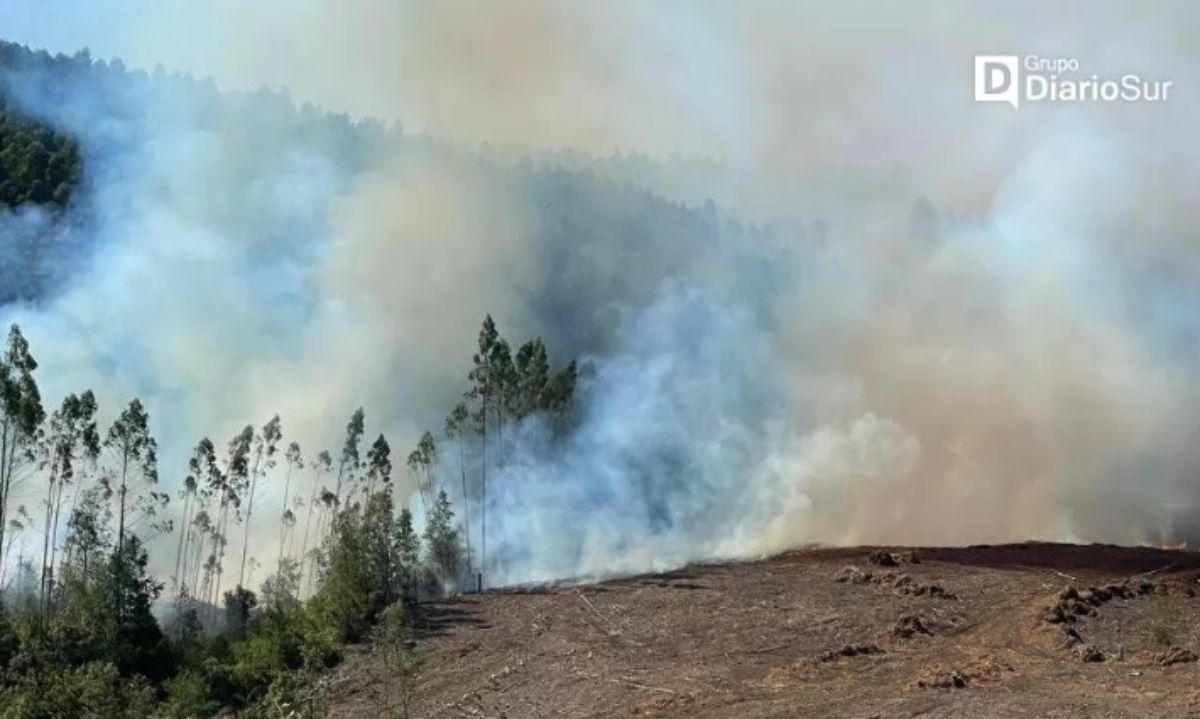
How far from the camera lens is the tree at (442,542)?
223 ft

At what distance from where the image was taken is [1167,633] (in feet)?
132

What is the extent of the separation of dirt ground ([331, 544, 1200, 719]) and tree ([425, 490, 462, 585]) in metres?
7.42

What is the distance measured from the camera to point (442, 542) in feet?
224

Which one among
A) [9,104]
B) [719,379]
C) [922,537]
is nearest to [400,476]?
[719,379]

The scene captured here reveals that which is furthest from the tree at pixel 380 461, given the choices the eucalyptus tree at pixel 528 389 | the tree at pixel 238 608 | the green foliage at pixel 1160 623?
the green foliage at pixel 1160 623

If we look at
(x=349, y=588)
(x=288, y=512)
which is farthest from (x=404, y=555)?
(x=288, y=512)

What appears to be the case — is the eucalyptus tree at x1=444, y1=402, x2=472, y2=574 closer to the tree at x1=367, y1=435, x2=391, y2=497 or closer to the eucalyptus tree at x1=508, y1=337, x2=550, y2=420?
the eucalyptus tree at x1=508, y1=337, x2=550, y2=420

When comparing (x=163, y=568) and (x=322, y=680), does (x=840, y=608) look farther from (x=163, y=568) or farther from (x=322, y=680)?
(x=163, y=568)

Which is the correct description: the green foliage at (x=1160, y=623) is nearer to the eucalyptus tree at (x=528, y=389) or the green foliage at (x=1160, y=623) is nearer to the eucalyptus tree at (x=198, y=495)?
the eucalyptus tree at (x=528, y=389)

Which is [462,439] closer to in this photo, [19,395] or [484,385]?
[484,385]

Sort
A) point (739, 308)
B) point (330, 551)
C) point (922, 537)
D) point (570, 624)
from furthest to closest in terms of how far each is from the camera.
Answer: point (739, 308), point (922, 537), point (330, 551), point (570, 624)

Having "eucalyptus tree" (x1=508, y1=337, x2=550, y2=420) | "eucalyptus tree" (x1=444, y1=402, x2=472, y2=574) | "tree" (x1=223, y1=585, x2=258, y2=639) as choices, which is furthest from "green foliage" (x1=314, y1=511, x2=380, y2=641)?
"eucalyptus tree" (x1=508, y1=337, x2=550, y2=420)

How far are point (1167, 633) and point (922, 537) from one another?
30.1 m

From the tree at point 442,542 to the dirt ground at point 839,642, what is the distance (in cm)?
742
